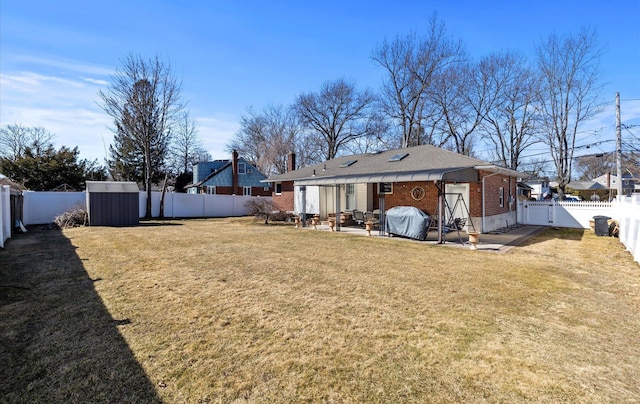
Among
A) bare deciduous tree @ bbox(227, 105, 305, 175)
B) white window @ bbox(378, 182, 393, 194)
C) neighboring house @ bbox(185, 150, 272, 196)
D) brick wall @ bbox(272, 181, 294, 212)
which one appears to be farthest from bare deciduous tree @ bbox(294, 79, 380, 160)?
white window @ bbox(378, 182, 393, 194)

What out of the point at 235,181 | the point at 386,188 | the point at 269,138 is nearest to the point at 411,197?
the point at 386,188

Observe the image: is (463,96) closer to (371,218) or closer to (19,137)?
(371,218)

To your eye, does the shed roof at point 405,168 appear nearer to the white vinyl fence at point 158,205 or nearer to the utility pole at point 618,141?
the utility pole at point 618,141

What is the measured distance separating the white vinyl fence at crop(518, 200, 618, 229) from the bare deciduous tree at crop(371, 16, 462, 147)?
12.1 metres

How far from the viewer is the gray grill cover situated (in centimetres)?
1184

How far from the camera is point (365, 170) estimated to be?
16469 mm

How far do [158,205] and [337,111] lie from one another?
65.1 ft

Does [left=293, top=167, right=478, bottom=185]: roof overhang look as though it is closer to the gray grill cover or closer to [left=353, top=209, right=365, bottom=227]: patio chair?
the gray grill cover

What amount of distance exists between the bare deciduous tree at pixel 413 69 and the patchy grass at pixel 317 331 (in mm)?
22601

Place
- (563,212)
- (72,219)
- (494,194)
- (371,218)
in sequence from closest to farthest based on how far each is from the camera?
(371,218)
(494,194)
(72,219)
(563,212)

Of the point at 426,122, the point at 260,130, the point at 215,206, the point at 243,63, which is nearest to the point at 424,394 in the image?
the point at 243,63

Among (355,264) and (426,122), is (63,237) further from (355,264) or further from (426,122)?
(426,122)

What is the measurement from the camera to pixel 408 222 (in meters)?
12.3

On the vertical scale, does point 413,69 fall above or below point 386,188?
above
